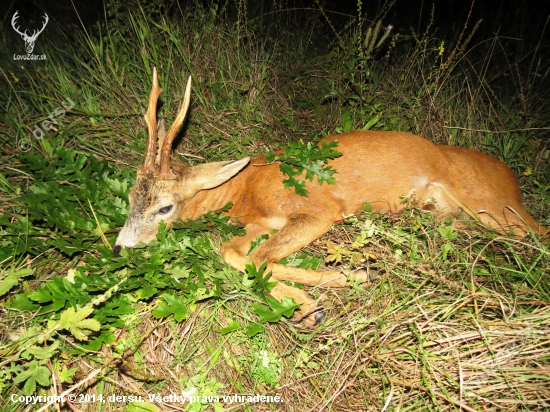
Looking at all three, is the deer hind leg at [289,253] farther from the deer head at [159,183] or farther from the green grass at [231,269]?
the deer head at [159,183]

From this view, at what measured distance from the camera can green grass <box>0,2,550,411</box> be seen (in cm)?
218

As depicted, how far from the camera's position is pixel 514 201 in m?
3.34

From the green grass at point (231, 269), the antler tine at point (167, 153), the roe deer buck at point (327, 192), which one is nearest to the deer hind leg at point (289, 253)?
the roe deer buck at point (327, 192)

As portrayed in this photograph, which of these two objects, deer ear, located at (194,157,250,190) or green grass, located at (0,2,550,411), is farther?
deer ear, located at (194,157,250,190)

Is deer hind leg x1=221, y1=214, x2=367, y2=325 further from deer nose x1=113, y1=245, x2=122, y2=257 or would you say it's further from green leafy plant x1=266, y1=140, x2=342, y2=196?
deer nose x1=113, y1=245, x2=122, y2=257

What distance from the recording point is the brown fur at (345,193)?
3.17 metres

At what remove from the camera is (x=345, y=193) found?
3359 millimetres

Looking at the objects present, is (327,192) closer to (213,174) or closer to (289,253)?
(289,253)

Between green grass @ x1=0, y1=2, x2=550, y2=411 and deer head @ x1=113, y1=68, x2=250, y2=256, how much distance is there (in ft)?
0.72

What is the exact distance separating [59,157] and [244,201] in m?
2.08

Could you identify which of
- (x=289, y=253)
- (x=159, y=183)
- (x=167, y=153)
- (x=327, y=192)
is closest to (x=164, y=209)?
(x=159, y=183)

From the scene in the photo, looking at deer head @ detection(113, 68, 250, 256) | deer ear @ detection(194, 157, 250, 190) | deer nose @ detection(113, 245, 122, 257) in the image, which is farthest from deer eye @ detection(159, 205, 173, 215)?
deer nose @ detection(113, 245, 122, 257)

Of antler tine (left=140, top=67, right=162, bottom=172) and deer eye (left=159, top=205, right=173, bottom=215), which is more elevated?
antler tine (left=140, top=67, right=162, bottom=172)

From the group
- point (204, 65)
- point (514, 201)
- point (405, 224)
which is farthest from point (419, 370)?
point (204, 65)
